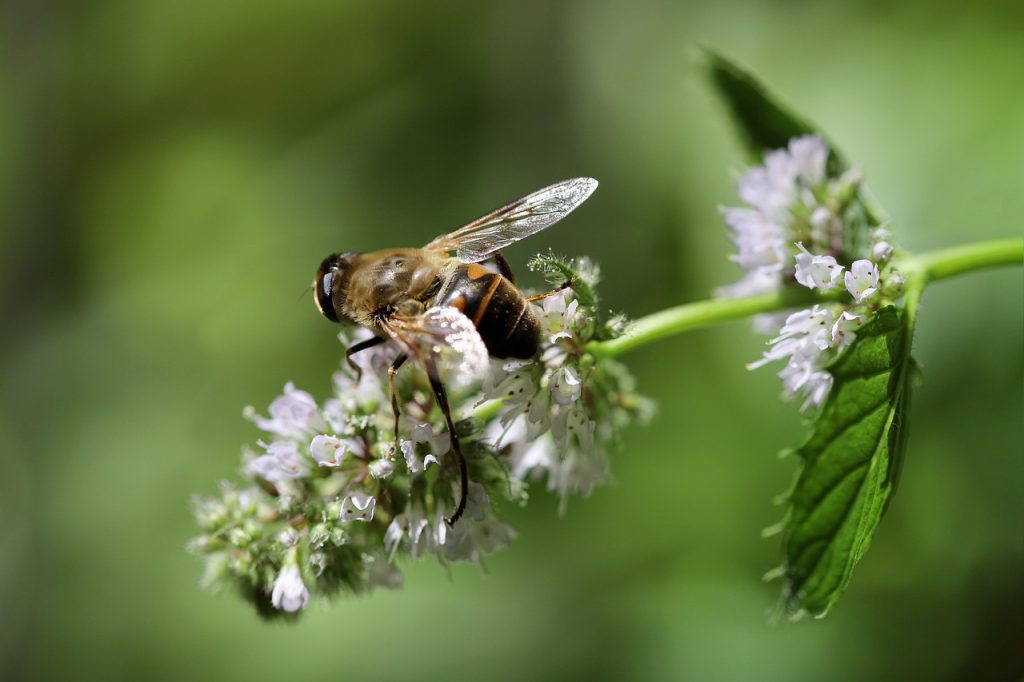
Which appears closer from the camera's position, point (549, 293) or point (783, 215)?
point (549, 293)

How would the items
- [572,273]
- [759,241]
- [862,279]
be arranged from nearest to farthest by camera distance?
[572,273] < [862,279] < [759,241]

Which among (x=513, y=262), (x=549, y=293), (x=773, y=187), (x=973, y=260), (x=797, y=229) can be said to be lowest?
(x=513, y=262)

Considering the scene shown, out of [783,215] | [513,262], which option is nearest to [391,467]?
[783,215]

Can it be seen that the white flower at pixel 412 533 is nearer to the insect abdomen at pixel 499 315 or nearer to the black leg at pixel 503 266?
the insect abdomen at pixel 499 315

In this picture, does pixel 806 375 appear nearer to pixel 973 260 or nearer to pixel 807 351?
pixel 807 351

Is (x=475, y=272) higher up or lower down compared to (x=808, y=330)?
higher up

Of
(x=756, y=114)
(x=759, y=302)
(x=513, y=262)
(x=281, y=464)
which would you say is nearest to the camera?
(x=281, y=464)
